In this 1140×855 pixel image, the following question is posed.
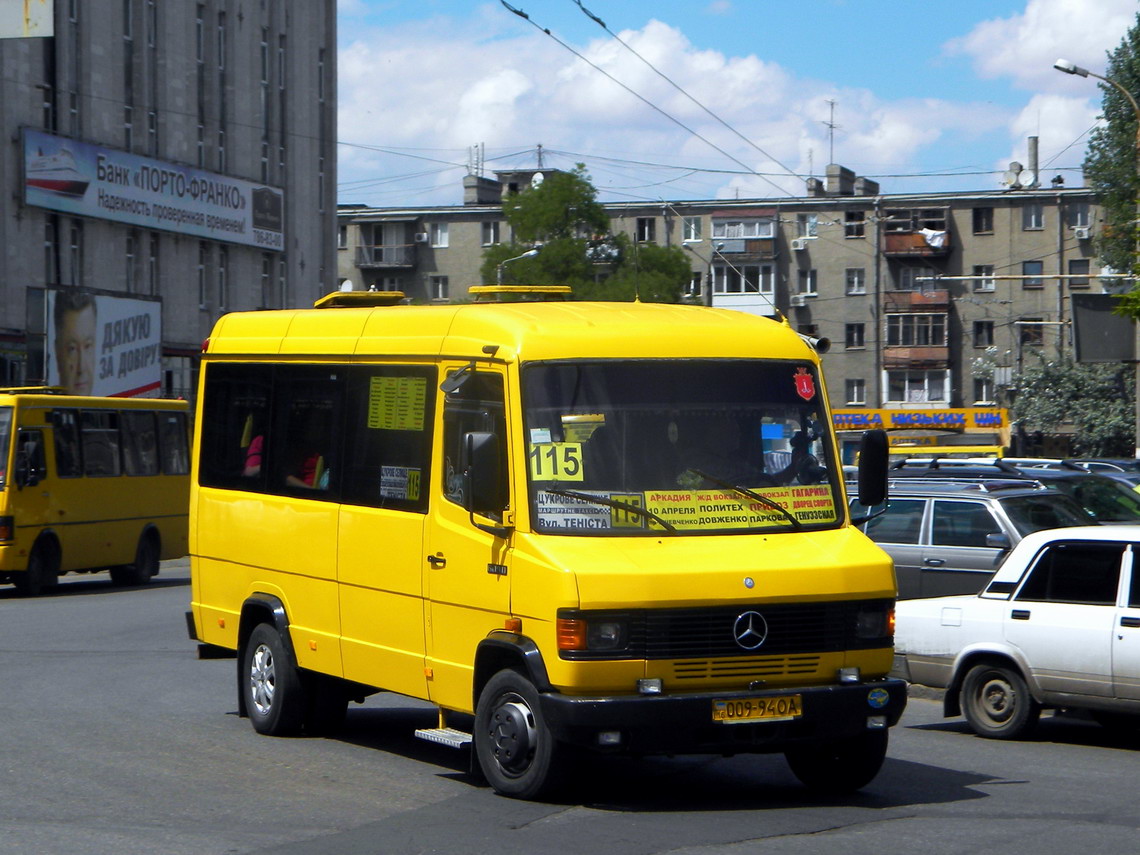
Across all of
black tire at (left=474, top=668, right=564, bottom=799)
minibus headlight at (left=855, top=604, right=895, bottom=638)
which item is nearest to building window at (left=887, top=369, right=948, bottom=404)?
minibus headlight at (left=855, top=604, right=895, bottom=638)

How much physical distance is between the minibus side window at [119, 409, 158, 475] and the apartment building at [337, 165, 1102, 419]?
51497 mm

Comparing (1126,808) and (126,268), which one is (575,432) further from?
(126,268)

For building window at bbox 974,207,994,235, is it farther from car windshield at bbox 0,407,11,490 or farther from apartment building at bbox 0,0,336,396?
car windshield at bbox 0,407,11,490

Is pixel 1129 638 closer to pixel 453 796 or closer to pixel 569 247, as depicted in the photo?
pixel 453 796

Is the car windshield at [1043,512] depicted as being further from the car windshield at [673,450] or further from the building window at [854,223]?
the building window at [854,223]

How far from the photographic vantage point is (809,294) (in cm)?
8381

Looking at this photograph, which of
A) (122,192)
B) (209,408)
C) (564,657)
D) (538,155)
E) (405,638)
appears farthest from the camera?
(538,155)

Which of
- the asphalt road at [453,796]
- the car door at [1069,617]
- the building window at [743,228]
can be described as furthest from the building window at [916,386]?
the car door at [1069,617]

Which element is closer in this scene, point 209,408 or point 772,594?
point 772,594

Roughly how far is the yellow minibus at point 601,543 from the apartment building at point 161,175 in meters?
33.8

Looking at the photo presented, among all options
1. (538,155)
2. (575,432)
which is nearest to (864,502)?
(575,432)

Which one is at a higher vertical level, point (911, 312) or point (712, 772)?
point (911, 312)

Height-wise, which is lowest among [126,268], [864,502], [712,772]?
[712,772]

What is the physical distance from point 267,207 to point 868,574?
5135 centimetres
